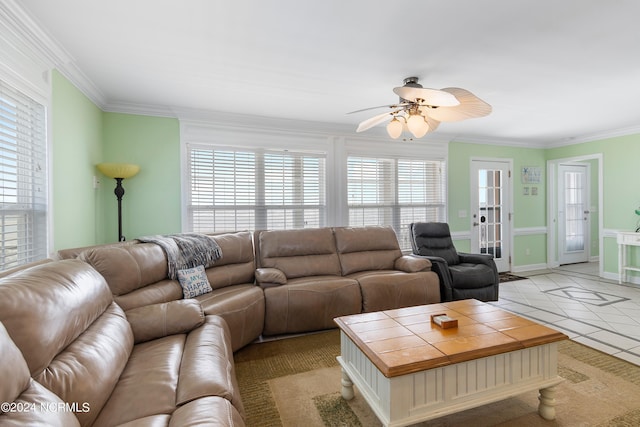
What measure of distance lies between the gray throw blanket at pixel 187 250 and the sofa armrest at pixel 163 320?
2.29 feet

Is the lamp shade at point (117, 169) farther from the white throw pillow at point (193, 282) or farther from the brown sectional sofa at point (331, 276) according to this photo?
the brown sectional sofa at point (331, 276)

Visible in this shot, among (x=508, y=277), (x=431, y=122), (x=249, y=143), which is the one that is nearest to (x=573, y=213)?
(x=508, y=277)

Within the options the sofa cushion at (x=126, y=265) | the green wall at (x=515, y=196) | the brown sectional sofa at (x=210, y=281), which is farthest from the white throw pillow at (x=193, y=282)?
the green wall at (x=515, y=196)

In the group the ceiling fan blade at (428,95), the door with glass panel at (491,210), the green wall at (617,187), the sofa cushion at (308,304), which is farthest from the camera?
the door with glass panel at (491,210)

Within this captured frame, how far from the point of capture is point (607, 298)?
12.8 ft

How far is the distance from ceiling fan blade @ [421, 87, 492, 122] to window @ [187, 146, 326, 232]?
2032 mm

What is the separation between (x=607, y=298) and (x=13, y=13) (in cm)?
630

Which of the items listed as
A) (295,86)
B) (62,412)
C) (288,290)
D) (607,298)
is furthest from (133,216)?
(607,298)

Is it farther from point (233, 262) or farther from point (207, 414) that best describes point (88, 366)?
point (233, 262)

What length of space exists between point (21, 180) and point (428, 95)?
275 cm

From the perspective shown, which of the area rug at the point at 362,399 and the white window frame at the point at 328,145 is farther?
the white window frame at the point at 328,145

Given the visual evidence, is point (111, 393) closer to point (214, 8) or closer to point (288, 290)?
point (288, 290)

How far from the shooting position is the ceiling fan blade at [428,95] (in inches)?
78.7

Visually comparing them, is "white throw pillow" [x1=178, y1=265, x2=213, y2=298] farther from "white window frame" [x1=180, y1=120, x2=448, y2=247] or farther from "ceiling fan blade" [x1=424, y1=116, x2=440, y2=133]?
"ceiling fan blade" [x1=424, y1=116, x2=440, y2=133]
